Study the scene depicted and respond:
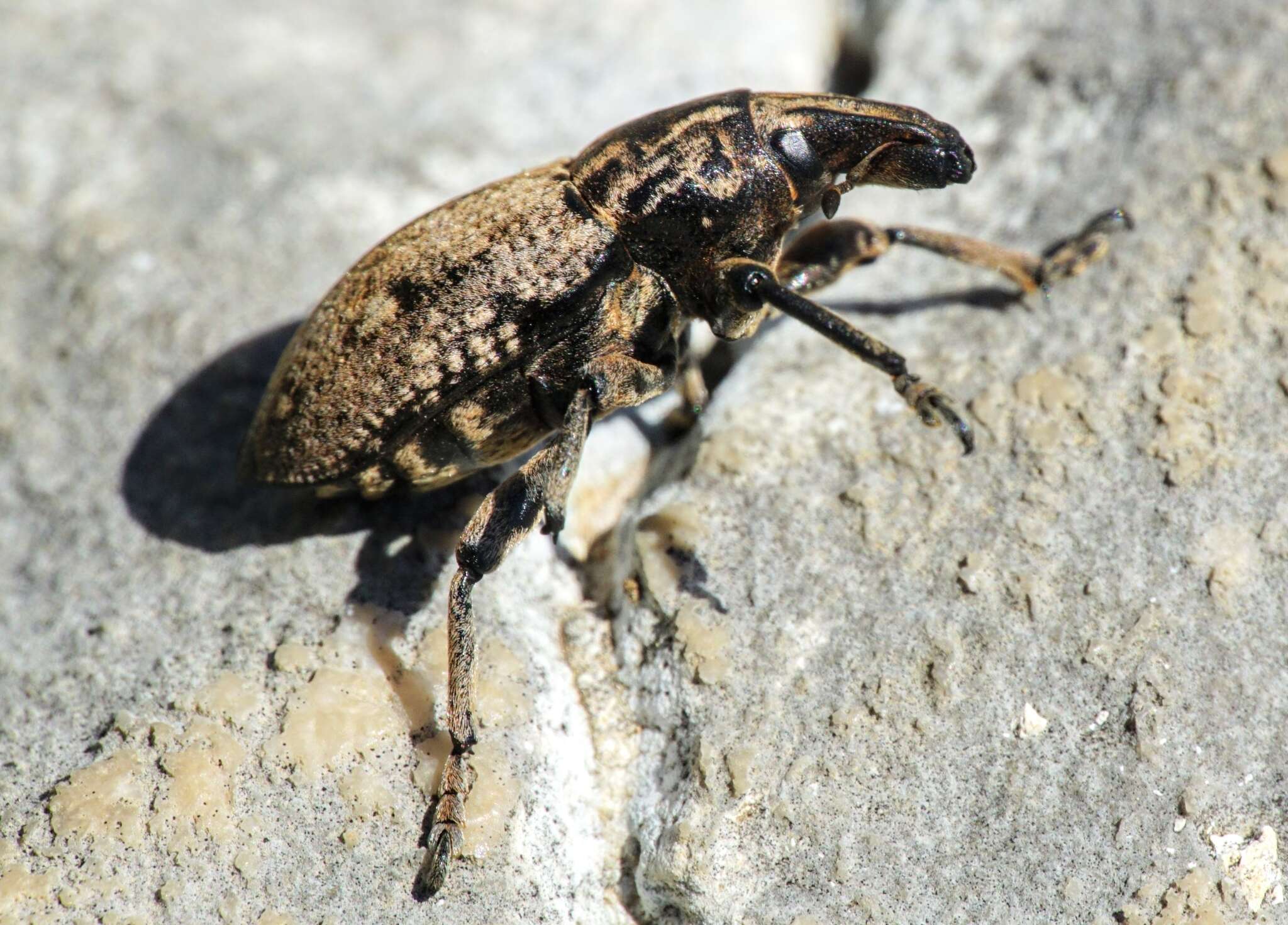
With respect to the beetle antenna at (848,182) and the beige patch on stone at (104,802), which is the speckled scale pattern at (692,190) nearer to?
the beetle antenna at (848,182)

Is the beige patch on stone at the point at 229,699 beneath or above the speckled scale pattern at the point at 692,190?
beneath

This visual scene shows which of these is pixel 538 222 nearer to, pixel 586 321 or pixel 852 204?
pixel 586 321

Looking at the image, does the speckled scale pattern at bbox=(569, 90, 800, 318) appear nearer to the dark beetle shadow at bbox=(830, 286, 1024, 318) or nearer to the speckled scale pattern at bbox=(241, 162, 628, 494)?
the speckled scale pattern at bbox=(241, 162, 628, 494)

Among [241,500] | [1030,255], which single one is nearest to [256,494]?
[241,500]

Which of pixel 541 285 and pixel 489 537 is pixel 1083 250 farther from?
pixel 489 537

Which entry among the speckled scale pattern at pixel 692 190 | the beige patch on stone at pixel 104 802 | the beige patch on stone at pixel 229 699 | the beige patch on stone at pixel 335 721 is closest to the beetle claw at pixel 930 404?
the speckled scale pattern at pixel 692 190

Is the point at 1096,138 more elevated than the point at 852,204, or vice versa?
the point at 1096,138

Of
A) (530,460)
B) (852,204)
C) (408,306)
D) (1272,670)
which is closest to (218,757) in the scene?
(530,460)
